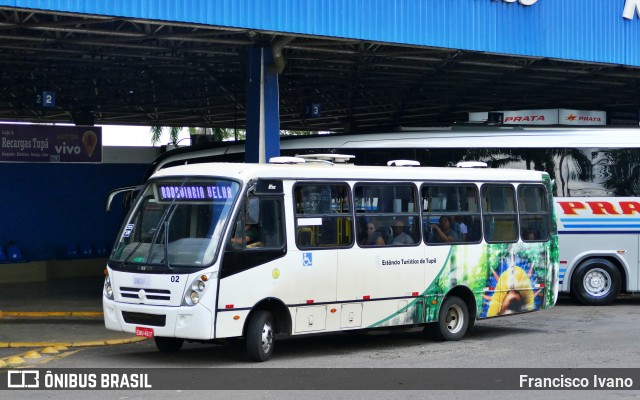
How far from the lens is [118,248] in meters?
12.6

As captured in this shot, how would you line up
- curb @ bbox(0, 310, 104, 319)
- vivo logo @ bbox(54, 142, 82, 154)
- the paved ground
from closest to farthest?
the paved ground < curb @ bbox(0, 310, 104, 319) < vivo logo @ bbox(54, 142, 82, 154)

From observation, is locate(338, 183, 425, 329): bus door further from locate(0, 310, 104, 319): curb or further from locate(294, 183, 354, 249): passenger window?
locate(0, 310, 104, 319): curb

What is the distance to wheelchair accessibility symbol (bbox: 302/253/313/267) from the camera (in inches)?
505

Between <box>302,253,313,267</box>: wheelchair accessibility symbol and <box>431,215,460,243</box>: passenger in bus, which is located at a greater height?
<box>431,215,460,243</box>: passenger in bus

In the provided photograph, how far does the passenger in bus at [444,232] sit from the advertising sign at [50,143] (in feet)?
43.6

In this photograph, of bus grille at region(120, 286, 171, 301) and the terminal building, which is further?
the terminal building

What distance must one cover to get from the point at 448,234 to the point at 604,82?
45.5 ft

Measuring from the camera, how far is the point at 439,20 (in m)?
19.2

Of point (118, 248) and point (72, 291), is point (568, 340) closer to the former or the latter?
point (118, 248)

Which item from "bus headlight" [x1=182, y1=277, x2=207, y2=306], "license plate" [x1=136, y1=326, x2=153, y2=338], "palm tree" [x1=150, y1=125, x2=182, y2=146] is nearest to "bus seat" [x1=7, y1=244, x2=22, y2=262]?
"license plate" [x1=136, y1=326, x2=153, y2=338]

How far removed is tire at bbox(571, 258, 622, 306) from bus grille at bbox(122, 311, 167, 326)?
10948mm

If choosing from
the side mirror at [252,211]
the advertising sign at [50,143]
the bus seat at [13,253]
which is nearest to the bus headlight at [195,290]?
the side mirror at [252,211]

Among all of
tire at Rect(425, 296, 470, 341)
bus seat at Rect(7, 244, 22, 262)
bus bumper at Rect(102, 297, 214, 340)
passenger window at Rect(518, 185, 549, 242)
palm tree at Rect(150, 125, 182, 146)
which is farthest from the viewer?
palm tree at Rect(150, 125, 182, 146)
